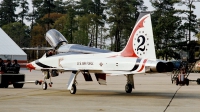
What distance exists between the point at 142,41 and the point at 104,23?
8883 centimetres

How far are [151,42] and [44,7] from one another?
326 ft

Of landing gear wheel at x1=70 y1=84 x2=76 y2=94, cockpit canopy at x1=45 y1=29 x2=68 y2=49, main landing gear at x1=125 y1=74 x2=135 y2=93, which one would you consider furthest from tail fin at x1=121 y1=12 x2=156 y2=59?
cockpit canopy at x1=45 y1=29 x2=68 y2=49

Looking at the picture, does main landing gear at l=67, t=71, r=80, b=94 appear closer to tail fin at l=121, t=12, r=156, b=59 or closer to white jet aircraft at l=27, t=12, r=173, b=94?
white jet aircraft at l=27, t=12, r=173, b=94

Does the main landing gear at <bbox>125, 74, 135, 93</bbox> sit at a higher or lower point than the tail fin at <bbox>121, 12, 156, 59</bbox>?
lower

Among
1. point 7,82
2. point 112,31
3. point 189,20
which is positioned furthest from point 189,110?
point 112,31

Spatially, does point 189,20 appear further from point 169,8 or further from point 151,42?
point 151,42

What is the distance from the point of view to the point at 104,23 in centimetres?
10950

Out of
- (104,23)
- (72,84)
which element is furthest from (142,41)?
(104,23)

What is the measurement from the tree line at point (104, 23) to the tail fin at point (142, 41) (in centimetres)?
5273

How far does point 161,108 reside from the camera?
16281 mm

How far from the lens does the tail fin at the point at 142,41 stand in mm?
20641

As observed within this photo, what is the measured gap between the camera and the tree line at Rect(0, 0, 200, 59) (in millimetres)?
89688

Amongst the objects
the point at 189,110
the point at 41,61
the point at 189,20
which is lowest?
the point at 189,110

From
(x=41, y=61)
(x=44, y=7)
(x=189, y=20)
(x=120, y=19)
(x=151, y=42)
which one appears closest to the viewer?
(x=151, y=42)
